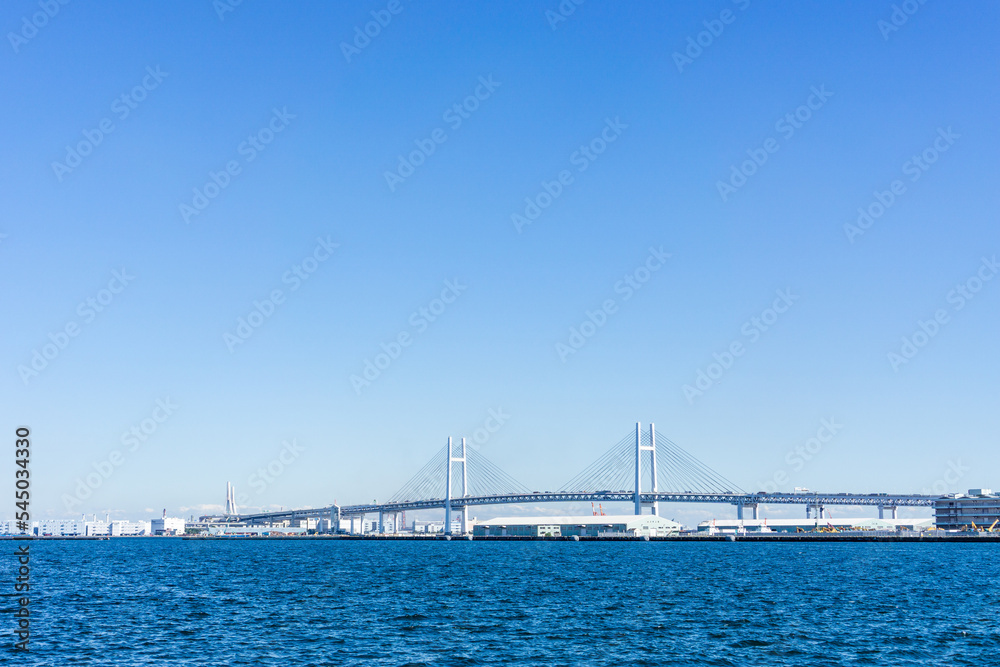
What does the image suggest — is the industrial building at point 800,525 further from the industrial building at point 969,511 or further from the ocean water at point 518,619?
the ocean water at point 518,619

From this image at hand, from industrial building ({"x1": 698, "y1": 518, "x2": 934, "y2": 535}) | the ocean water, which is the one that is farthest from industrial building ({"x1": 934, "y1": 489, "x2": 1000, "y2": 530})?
the ocean water

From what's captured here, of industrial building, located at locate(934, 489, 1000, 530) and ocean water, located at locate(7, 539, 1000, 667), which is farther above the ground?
ocean water, located at locate(7, 539, 1000, 667)

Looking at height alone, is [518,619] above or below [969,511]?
above

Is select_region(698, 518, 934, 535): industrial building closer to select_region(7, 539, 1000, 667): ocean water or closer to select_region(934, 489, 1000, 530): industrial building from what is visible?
select_region(934, 489, 1000, 530): industrial building

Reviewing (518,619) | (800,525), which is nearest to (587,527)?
(800,525)

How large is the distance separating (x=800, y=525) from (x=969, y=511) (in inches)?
1034

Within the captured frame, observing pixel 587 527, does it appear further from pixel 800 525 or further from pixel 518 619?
pixel 518 619

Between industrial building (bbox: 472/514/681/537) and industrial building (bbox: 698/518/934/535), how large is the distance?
→ 7.96 meters

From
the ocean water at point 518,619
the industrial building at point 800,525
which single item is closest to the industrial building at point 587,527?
the industrial building at point 800,525

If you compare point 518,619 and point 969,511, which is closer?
point 518,619

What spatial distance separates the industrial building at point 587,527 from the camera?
151 meters

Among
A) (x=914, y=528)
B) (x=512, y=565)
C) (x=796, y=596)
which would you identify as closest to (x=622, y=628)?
(x=796, y=596)

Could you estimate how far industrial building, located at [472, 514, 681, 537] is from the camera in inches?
5945

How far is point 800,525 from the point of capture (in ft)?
511
